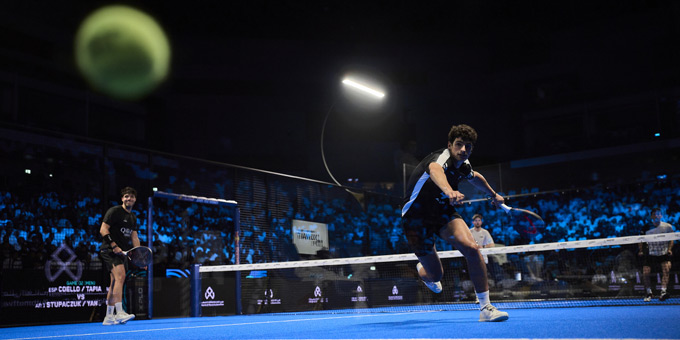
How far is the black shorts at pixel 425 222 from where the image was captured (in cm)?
571

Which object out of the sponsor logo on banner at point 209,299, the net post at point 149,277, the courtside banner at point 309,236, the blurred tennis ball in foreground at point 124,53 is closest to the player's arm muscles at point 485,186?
the net post at point 149,277

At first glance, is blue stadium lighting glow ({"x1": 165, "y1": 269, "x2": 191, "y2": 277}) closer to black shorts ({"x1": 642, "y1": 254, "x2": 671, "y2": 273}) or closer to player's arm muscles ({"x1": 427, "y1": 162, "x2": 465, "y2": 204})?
player's arm muscles ({"x1": 427, "y1": 162, "x2": 465, "y2": 204})

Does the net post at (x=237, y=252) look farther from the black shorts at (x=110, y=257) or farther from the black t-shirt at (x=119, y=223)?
the black shorts at (x=110, y=257)

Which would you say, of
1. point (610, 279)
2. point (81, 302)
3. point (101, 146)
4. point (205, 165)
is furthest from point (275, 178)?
point (610, 279)

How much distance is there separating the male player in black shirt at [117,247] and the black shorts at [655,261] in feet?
27.5

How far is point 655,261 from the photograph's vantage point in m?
10.9

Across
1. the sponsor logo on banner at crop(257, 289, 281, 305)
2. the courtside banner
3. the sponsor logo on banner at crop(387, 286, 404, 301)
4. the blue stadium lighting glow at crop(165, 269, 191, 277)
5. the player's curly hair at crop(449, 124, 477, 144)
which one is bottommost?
the sponsor logo on banner at crop(387, 286, 404, 301)

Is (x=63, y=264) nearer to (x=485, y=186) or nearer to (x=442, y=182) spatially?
(x=485, y=186)

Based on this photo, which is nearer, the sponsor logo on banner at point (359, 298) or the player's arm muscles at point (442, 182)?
the player's arm muscles at point (442, 182)

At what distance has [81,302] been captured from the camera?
9758 millimetres

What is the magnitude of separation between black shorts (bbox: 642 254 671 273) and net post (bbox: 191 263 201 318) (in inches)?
308

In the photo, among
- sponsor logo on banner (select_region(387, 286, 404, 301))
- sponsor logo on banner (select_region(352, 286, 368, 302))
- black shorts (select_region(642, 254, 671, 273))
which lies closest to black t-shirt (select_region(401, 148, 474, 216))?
black shorts (select_region(642, 254, 671, 273))

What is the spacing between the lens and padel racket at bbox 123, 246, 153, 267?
8.88 m

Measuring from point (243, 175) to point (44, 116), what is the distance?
1196 centimetres
